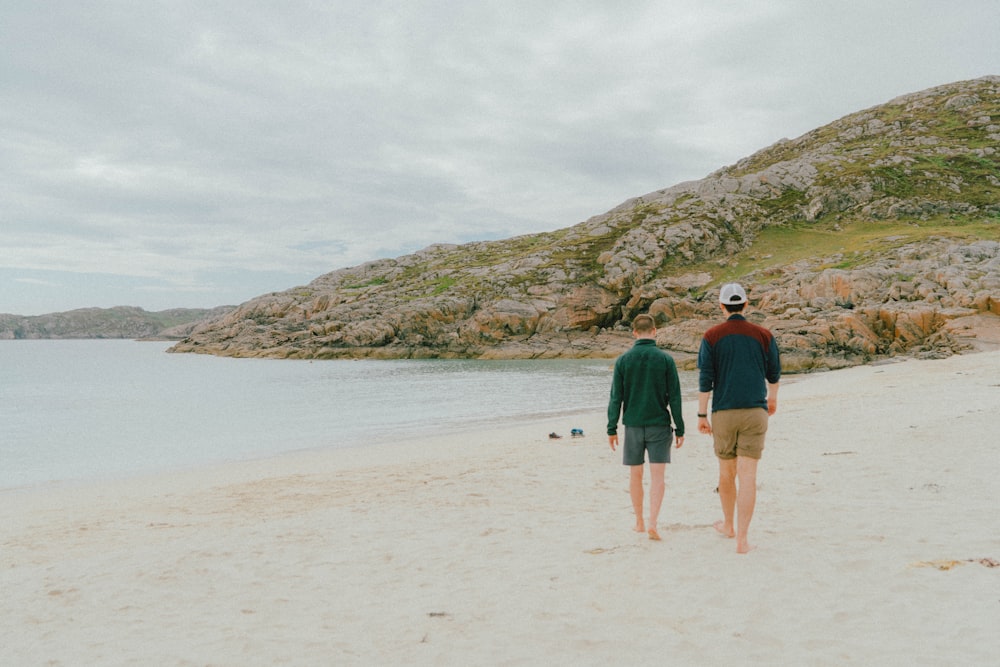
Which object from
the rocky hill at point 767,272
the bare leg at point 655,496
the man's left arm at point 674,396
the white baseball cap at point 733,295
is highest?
the rocky hill at point 767,272

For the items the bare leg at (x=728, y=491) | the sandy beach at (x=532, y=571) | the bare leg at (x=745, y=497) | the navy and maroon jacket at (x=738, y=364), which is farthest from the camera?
the bare leg at (x=728, y=491)

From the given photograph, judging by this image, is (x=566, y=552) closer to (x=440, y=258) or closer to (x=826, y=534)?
(x=826, y=534)

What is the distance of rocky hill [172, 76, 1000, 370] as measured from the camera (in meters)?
42.2

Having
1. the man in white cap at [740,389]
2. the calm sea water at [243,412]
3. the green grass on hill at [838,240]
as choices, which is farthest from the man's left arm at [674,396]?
the green grass on hill at [838,240]

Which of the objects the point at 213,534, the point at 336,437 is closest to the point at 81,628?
the point at 213,534

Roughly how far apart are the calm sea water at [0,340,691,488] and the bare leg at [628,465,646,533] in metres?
14.8

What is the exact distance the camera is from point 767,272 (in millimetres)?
62531

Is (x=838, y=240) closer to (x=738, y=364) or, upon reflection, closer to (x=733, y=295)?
(x=733, y=295)

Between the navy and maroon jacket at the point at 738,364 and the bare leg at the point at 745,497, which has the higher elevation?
the navy and maroon jacket at the point at 738,364

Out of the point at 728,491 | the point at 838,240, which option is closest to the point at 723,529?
the point at 728,491

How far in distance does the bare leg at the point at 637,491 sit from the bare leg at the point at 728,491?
2.96 ft

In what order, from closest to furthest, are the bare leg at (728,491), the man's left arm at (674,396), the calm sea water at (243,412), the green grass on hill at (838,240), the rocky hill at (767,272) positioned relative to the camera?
the bare leg at (728,491), the man's left arm at (674,396), the calm sea water at (243,412), the rocky hill at (767,272), the green grass on hill at (838,240)

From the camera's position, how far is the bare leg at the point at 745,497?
5.86 meters

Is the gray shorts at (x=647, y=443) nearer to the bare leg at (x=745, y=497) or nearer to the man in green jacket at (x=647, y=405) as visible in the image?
the man in green jacket at (x=647, y=405)
